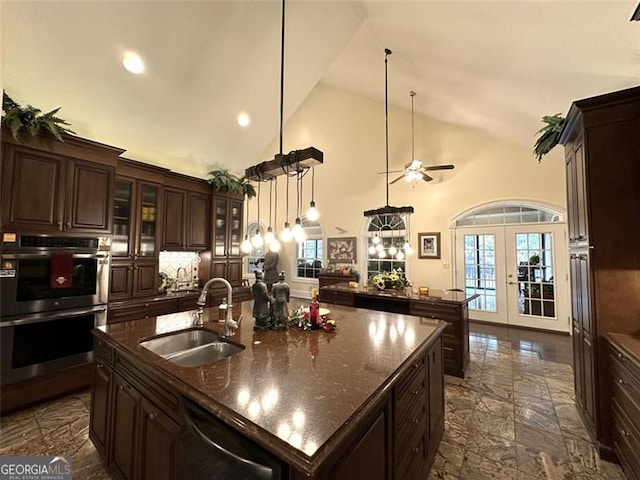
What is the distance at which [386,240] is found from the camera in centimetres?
716

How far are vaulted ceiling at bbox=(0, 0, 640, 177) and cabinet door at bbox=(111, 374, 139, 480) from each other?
10.4 feet

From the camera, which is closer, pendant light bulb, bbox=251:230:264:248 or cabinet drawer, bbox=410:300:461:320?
pendant light bulb, bbox=251:230:264:248

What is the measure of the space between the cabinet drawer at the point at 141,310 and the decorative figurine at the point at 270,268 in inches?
85.5

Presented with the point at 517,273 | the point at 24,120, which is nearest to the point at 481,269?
the point at 517,273

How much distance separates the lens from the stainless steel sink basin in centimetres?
178

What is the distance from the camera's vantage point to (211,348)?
1.88 metres

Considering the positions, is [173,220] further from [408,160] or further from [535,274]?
[535,274]

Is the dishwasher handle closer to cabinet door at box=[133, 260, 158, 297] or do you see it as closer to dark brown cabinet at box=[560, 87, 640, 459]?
dark brown cabinet at box=[560, 87, 640, 459]

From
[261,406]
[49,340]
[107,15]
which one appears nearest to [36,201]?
[49,340]

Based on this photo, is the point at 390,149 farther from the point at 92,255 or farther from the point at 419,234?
the point at 92,255

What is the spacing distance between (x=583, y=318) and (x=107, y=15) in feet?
16.8

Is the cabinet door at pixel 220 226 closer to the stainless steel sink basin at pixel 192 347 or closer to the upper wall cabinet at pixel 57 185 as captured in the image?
the upper wall cabinet at pixel 57 185

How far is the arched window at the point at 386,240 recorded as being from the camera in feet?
22.5

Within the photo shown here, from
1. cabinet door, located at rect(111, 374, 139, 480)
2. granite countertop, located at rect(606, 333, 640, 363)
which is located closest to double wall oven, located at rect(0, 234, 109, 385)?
cabinet door, located at rect(111, 374, 139, 480)
